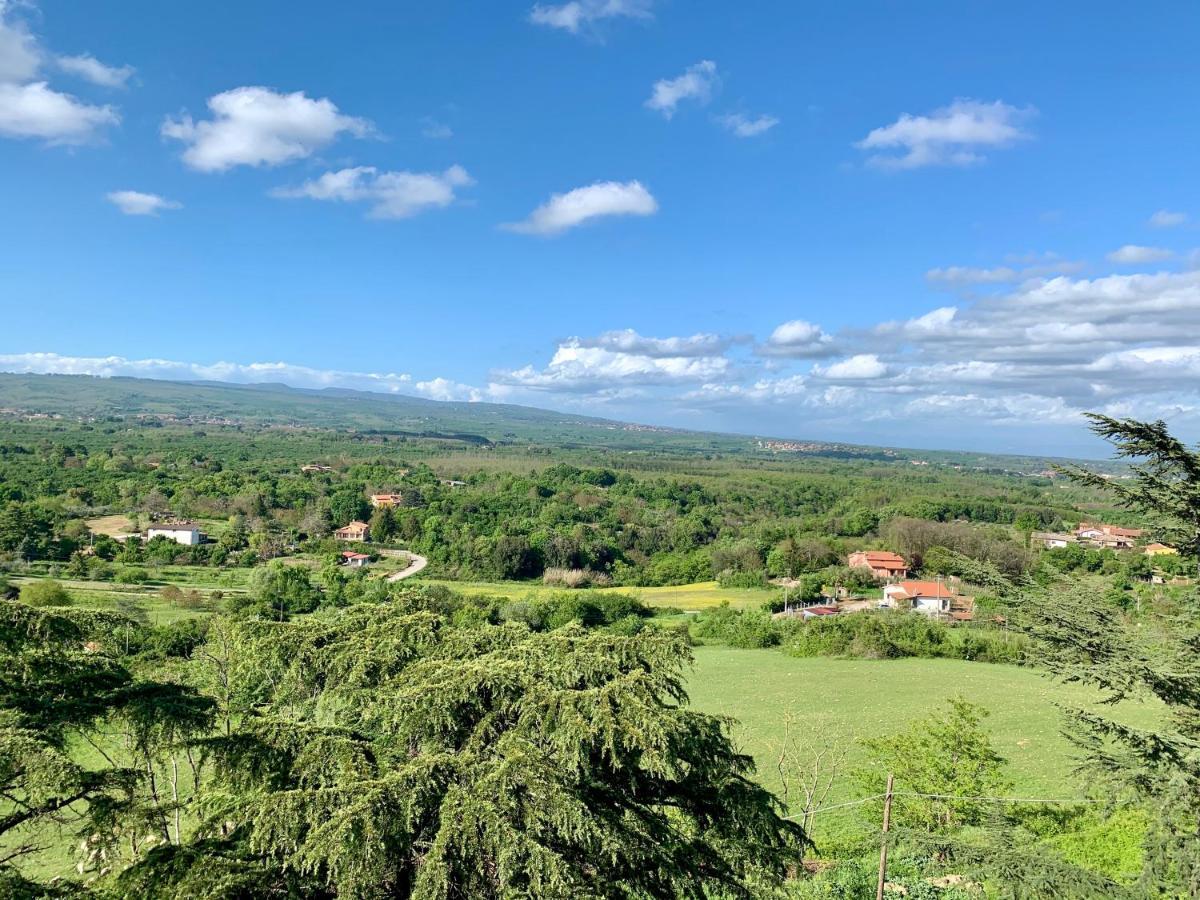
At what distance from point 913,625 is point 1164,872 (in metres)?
38.4

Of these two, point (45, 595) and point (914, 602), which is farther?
point (914, 602)

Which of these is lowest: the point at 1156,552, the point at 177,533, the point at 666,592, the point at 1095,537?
the point at 666,592

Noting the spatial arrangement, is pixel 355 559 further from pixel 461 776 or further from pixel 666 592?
pixel 461 776

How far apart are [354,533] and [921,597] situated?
55.9m

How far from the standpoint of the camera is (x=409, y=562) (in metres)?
66.6

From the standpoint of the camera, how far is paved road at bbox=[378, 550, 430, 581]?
198 ft

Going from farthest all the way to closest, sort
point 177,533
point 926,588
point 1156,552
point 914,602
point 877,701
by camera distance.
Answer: point 1156,552, point 177,533, point 926,588, point 914,602, point 877,701

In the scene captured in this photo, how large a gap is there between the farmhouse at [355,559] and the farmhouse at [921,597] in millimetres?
44558

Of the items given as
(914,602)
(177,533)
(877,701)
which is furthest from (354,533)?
(877,701)

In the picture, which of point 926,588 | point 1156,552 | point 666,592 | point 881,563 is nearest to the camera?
point 926,588

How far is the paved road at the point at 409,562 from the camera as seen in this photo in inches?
2374

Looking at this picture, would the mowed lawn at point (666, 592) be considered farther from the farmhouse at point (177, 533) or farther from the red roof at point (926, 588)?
the farmhouse at point (177, 533)

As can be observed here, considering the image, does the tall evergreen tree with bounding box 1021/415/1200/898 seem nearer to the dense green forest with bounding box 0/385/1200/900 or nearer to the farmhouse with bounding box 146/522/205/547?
the dense green forest with bounding box 0/385/1200/900

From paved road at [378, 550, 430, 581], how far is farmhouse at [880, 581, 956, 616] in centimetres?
3943
